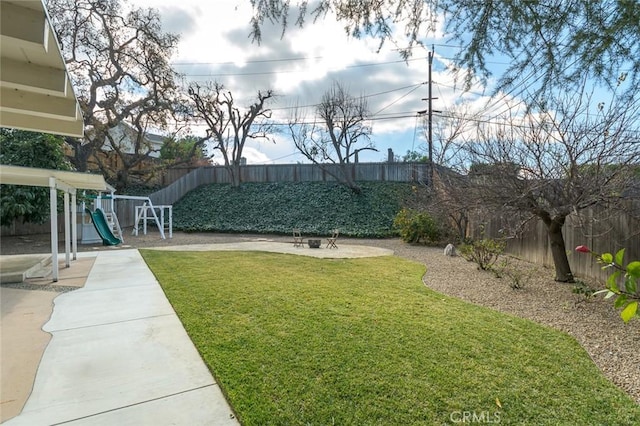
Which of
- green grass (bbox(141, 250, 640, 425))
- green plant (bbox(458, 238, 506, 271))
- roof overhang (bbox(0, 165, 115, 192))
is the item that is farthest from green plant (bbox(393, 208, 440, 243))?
roof overhang (bbox(0, 165, 115, 192))

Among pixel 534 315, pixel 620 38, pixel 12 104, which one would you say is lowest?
pixel 534 315

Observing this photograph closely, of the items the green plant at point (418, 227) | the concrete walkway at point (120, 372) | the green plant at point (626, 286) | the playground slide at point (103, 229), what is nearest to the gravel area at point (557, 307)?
the green plant at point (626, 286)

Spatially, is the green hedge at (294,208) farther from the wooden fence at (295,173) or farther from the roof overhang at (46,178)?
the roof overhang at (46,178)

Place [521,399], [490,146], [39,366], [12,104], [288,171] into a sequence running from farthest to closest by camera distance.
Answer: [288,171] < [490,146] < [12,104] < [39,366] < [521,399]

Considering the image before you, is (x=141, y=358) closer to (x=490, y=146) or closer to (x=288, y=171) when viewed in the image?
(x=490, y=146)

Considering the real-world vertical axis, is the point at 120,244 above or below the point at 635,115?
below

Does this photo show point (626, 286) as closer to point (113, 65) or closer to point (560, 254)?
point (560, 254)

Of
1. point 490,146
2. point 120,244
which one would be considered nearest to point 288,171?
point 120,244

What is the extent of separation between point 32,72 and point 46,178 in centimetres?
400

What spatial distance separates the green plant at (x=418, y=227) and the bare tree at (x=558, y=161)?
5.60m

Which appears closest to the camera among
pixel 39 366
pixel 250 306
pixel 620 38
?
pixel 620 38

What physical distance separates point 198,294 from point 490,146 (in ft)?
17.9

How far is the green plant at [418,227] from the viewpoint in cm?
1216

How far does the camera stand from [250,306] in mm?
4215
